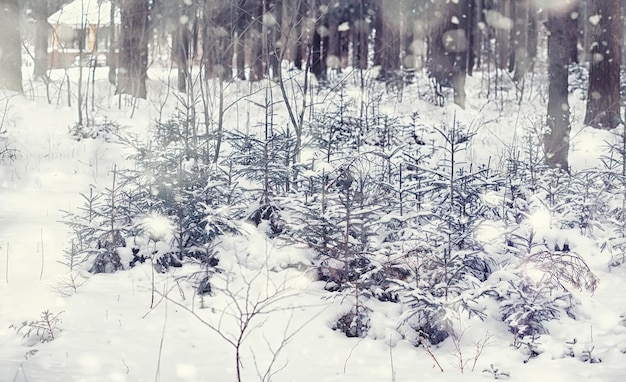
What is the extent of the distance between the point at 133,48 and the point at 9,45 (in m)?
3.66

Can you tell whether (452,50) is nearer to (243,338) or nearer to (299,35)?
(299,35)

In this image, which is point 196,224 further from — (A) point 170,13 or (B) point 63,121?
(A) point 170,13

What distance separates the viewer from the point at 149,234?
6.25 meters

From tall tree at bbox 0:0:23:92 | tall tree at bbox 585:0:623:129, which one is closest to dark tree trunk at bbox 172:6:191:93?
tall tree at bbox 0:0:23:92

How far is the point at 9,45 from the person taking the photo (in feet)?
48.2

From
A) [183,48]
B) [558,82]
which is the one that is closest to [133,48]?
[183,48]

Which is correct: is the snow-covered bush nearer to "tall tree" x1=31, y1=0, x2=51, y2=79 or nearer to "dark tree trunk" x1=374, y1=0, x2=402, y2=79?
"tall tree" x1=31, y1=0, x2=51, y2=79

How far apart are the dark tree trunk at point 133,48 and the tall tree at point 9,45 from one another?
8.71ft

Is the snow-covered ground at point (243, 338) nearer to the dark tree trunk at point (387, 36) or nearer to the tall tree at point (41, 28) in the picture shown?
the tall tree at point (41, 28)

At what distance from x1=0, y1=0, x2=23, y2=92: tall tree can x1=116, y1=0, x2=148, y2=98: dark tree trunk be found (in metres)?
2.66

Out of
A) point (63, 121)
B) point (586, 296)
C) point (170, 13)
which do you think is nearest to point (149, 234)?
point (586, 296)

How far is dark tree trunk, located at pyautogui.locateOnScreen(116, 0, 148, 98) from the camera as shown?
16.9m

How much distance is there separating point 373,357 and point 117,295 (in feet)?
7.64

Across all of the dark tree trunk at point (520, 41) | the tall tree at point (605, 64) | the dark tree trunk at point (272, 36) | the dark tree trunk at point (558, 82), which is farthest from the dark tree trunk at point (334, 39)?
the dark tree trunk at point (558, 82)
